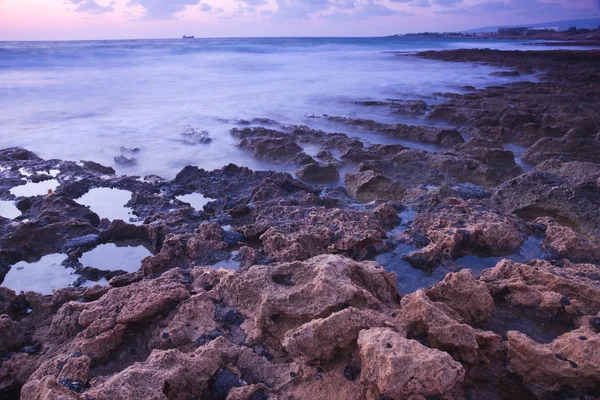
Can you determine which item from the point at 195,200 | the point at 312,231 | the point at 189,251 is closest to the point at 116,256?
the point at 189,251

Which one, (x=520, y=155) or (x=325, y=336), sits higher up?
(x=325, y=336)

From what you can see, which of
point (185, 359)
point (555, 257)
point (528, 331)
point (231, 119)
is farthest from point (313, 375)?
point (231, 119)

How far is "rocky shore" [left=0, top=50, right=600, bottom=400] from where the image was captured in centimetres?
244

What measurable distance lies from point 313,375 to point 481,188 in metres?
5.09

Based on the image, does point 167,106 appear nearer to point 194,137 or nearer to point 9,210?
point 194,137

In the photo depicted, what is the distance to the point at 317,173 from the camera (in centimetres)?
763

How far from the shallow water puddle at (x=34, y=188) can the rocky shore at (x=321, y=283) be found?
8 cm

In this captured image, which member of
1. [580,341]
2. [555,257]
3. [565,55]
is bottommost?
[555,257]

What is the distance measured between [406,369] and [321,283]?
0.98 meters

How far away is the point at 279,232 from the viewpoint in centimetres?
464

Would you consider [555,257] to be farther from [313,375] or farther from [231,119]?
[231,119]

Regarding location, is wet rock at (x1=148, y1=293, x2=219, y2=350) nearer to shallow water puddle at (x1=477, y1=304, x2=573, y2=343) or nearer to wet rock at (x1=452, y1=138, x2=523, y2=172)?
shallow water puddle at (x1=477, y1=304, x2=573, y2=343)

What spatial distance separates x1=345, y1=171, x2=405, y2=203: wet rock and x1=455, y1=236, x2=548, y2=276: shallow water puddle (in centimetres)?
189

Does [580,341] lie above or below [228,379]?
above
